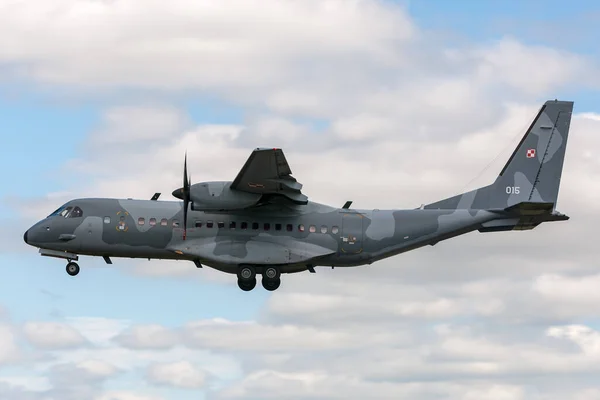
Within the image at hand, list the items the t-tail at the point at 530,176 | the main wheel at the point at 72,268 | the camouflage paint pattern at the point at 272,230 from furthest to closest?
1. the t-tail at the point at 530,176
2. the main wheel at the point at 72,268
3. the camouflage paint pattern at the point at 272,230

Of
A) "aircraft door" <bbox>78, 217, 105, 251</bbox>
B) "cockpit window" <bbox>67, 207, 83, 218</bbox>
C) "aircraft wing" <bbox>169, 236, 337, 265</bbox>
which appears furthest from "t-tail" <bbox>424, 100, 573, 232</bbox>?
"cockpit window" <bbox>67, 207, 83, 218</bbox>

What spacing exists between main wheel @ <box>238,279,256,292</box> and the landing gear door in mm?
3345

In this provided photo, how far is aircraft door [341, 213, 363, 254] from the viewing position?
130ft

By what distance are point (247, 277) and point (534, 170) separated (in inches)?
445

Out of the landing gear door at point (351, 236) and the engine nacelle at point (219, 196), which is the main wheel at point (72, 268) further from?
the landing gear door at point (351, 236)

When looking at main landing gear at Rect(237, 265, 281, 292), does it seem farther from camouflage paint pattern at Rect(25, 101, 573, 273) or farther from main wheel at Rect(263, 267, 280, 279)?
camouflage paint pattern at Rect(25, 101, 573, 273)

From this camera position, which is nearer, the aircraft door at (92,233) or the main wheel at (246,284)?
the aircraft door at (92,233)

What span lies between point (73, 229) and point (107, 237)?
133cm

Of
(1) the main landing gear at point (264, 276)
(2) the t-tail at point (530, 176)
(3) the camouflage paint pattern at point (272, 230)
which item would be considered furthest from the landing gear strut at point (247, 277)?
(2) the t-tail at point (530, 176)

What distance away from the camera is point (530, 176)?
4162 centimetres

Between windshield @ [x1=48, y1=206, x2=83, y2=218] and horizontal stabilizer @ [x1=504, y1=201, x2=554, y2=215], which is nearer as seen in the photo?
horizontal stabilizer @ [x1=504, y1=201, x2=554, y2=215]

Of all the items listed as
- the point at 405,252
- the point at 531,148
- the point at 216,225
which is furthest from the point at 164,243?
the point at 531,148

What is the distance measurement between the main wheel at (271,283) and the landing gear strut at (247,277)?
401mm

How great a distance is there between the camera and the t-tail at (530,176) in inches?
1608
